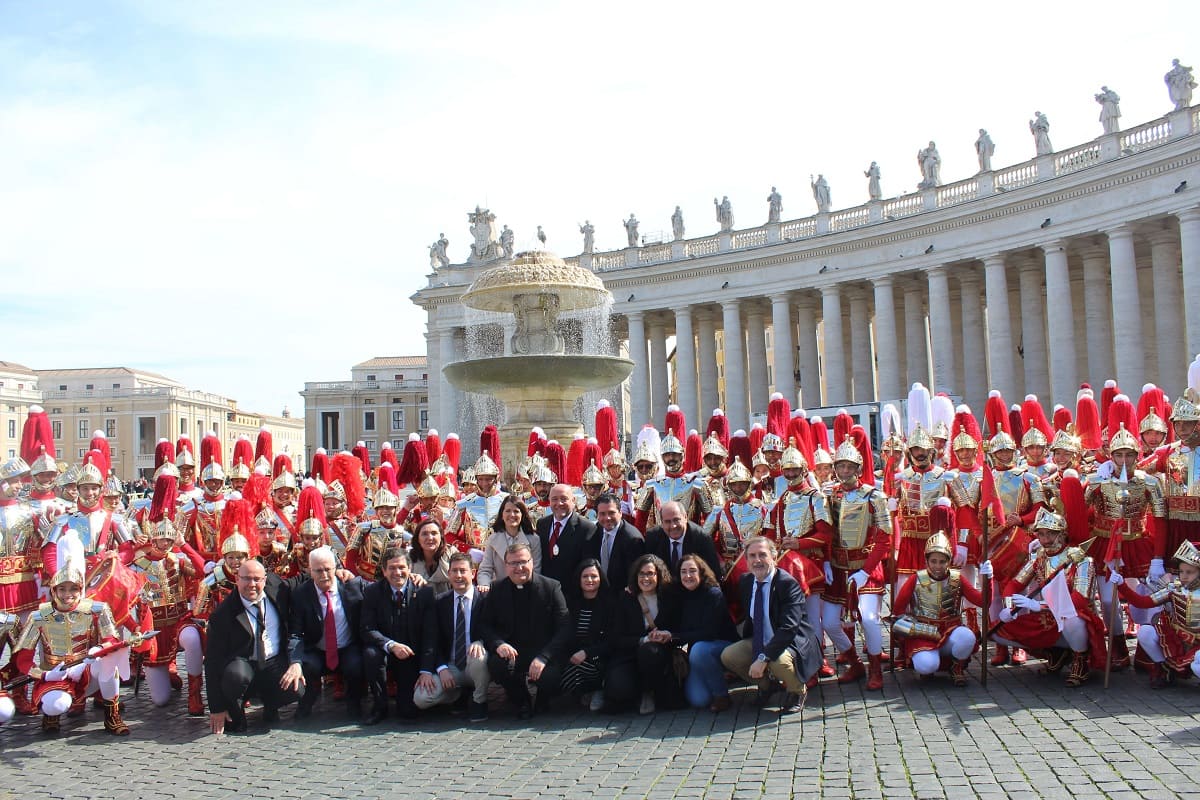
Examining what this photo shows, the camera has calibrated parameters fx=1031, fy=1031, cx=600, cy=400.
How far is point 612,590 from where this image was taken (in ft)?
32.7

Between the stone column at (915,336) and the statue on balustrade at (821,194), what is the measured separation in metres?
5.22

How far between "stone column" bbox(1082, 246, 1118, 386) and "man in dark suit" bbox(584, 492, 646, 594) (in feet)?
111

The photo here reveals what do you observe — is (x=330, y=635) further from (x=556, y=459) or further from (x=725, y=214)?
(x=725, y=214)

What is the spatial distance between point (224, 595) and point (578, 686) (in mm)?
Result: 3647

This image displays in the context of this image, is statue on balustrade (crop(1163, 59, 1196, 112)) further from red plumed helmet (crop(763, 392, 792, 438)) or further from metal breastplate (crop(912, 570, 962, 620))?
metal breastplate (crop(912, 570, 962, 620))

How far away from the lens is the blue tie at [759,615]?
8.95 metres

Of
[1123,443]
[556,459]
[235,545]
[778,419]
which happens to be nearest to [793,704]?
[1123,443]

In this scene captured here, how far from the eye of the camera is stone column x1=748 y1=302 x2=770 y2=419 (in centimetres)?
5462

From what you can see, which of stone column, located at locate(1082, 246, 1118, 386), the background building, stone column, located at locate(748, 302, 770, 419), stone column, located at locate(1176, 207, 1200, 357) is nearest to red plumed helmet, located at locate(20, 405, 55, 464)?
stone column, located at locate(1176, 207, 1200, 357)

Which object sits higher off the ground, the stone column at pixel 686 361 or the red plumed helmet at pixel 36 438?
the stone column at pixel 686 361

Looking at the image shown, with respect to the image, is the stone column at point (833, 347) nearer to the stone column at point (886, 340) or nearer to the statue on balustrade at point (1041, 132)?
the stone column at point (886, 340)

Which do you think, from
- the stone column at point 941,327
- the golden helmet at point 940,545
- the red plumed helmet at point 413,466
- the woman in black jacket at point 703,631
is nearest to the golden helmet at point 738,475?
the woman in black jacket at point 703,631

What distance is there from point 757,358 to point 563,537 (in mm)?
48449

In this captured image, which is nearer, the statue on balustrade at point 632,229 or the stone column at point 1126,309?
the stone column at point 1126,309
